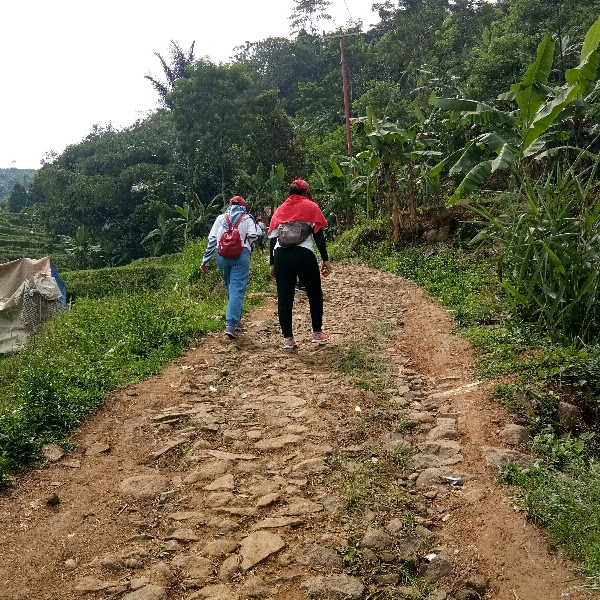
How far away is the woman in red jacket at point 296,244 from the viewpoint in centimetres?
564

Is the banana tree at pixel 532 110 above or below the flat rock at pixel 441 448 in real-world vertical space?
above

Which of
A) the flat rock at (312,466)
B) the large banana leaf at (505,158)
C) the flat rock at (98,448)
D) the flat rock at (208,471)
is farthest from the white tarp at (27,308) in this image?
the flat rock at (312,466)

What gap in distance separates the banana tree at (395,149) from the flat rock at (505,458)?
8.71 meters

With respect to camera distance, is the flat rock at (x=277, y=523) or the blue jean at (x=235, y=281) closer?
the flat rock at (x=277, y=523)

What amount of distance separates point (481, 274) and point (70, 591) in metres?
7.65

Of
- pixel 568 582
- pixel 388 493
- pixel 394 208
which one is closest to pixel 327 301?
pixel 394 208

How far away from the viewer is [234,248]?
21.0 ft

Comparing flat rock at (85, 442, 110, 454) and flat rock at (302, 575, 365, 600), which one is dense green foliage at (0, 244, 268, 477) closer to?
flat rock at (85, 442, 110, 454)

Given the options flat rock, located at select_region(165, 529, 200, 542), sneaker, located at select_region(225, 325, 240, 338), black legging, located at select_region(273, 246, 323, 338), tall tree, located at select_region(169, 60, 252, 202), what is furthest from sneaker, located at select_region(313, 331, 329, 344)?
tall tree, located at select_region(169, 60, 252, 202)

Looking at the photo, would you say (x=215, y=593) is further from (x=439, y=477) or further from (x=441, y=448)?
(x=441, y=448)

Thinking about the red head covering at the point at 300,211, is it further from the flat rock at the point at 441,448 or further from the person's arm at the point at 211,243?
the flat rock at the point at 441,448

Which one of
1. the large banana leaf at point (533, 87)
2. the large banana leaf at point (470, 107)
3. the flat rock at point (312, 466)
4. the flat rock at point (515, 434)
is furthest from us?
the large banana leaf at point (470, 107)

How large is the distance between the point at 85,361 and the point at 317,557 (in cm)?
352

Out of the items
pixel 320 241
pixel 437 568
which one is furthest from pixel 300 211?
pixel 437 568
